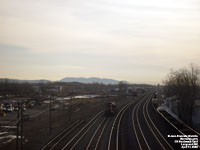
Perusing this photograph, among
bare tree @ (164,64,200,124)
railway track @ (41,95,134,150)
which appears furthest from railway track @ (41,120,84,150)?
bare tree @ (164,64,200,124)

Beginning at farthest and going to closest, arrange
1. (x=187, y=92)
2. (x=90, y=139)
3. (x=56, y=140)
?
1. (x=187, y=92)
2. (x=56, y=140)
3. (x=90, y=139)

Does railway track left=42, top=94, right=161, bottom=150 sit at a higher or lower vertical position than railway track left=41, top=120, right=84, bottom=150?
higher

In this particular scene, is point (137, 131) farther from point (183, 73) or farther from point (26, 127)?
point (183, 73)

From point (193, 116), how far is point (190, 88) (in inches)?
287

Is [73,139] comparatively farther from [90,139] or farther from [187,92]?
[187,92]

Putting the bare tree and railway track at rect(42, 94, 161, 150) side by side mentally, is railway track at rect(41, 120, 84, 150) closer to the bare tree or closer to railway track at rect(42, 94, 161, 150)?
railway track at rect(42, 94, 161, 150)

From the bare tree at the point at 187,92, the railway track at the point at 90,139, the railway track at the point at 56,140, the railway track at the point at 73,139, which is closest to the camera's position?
the railway track at the point at 90,139

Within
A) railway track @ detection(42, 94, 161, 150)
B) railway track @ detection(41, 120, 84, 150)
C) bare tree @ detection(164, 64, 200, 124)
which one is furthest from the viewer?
bare tree @ detection(164, 64, 200, 124)

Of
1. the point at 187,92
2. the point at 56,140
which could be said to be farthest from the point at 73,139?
the point at 187,92

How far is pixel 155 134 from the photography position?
24234mm

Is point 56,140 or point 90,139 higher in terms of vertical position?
point 90,139

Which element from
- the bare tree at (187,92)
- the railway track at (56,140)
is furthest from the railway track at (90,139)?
the bare tree at (187,92)

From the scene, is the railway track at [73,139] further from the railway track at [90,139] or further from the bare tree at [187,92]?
the bare tree at [187,92]

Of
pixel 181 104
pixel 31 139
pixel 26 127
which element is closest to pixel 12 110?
pixel 26 127
